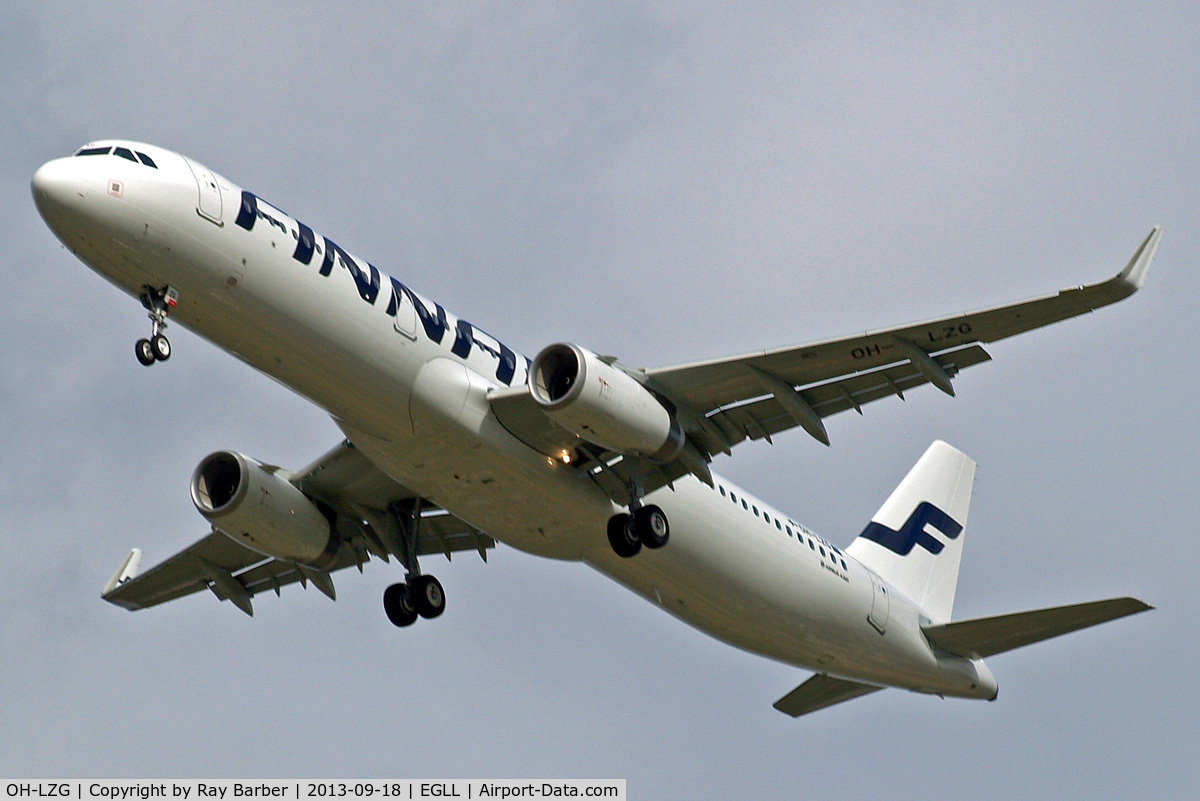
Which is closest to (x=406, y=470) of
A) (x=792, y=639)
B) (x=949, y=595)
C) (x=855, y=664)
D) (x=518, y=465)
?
(x=518, y=465)

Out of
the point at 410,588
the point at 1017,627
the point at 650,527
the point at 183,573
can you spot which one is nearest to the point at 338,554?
the point at 410,588

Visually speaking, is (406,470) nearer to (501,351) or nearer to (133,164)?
(501,351)

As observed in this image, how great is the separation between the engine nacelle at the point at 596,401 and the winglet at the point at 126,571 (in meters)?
13.7

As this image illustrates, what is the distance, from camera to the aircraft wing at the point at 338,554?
30.0 meters

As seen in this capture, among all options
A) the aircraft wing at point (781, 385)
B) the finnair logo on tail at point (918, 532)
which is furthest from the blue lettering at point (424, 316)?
the finnair logo on tail at point (918, 532)

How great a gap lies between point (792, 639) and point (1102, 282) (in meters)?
11.1

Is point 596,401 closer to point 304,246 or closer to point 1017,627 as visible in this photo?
point 304,246

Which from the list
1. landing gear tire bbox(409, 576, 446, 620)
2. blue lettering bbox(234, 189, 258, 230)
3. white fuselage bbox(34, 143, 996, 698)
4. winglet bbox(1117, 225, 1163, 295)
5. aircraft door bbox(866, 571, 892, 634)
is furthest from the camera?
aircraft door bbox(866, 571, 892, 634)

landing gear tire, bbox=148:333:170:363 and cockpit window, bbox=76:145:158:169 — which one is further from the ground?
cockpit window, bbox=76:145:158:169

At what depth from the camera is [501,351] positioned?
88.5 ft

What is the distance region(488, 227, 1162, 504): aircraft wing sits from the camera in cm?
2444

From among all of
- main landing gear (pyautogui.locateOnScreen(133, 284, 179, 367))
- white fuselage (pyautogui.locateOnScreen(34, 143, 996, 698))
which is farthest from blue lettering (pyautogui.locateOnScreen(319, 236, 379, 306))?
main landing gear (pyautogui.locateOnScreen(133, 284, 179, 367))

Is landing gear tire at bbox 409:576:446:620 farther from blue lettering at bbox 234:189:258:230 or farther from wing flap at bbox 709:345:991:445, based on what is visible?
blue lettering at bbox 234:189:258:230

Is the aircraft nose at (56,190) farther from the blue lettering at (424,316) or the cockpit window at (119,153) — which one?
the blue lettering at (424,316)
